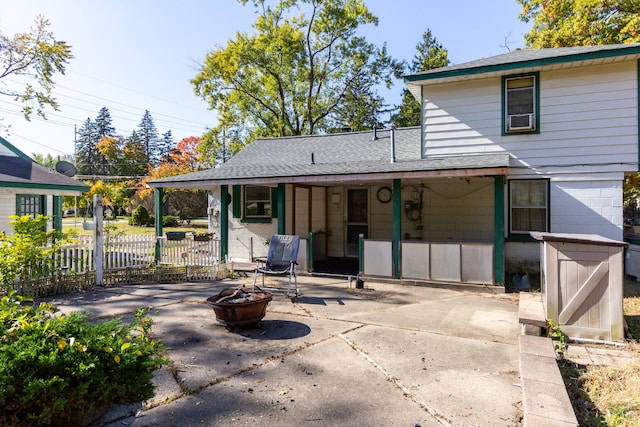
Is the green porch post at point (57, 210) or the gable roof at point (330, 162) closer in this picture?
the gable roof at point (330, 162)

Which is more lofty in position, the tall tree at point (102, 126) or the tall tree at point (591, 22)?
the tall tree at point (102, 126)

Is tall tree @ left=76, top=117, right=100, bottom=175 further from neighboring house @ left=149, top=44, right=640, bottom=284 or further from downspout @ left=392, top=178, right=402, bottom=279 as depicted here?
downspout @ left=392, top=178, right=402, bottom=279

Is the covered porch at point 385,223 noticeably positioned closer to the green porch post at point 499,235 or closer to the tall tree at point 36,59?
the green porch post at point 499,235

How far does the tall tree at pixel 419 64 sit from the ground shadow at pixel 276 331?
75.8ft

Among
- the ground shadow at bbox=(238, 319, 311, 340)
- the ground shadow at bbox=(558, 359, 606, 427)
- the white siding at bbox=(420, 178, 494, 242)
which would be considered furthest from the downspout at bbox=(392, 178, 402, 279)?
the ground shadow at bbox=(558, 359, 606, 427)

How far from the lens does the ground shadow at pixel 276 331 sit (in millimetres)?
4773

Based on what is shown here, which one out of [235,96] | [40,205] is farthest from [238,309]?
[235,96]

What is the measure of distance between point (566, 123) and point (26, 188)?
608 inches

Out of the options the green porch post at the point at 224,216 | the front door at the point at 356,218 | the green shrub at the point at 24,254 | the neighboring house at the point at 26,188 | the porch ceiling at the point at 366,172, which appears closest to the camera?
the green shrub at the point at 24,254

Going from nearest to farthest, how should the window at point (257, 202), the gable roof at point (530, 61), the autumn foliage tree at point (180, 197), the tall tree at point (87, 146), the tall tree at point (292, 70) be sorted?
the gable roof at point (530, 61) < the window at point (257, 202) < the tall tree at point (292, 70) < the autumn foliage tree at point (180, 197) < the tall tree at point (87, 146)

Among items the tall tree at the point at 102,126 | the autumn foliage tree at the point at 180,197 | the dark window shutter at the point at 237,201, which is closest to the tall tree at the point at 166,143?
the tall tree at the point at 102,126

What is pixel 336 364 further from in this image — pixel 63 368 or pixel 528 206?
pixel 528 206

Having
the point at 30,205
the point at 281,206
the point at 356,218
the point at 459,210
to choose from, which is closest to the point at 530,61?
the point at 459,210

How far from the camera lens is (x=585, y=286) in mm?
4480
